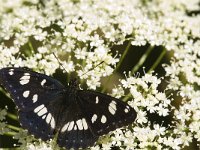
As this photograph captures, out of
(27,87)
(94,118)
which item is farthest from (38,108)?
(94,118)

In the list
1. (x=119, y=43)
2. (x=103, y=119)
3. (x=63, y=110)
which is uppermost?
(x=119, y=43)

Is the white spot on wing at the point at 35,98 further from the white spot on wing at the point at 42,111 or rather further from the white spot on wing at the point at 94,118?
the white spot on wing at the point at 94,118

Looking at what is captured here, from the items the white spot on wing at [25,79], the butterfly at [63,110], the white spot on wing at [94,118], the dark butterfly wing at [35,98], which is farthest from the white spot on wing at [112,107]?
the white spot on wing at [25,79]

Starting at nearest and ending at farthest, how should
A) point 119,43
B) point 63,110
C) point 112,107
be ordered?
point 112,107
point 63,110
point 119,43

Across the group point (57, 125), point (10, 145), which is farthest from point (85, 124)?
point (10, 145)

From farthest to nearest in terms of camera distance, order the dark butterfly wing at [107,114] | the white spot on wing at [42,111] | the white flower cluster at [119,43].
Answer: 1. the white flower cluster at [119,43]
2. the white spot on wing at [42,111]
3. the dark butterfly wing at [107,114]

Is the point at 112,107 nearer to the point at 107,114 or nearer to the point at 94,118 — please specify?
the point at 107,114
